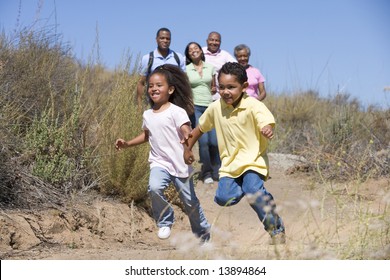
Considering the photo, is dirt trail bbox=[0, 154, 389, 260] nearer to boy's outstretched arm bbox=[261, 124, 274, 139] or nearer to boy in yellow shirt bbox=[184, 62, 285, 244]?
boy in yellow shirt bbox=[184, 62, 285, 244]

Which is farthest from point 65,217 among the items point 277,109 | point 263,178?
point 277,109

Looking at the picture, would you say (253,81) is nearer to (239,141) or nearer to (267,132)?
(239,141)

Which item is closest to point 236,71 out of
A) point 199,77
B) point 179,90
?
point 179,90

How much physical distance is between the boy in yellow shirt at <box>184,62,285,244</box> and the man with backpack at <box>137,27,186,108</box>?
2.95 meters

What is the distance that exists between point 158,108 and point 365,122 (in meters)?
7.52

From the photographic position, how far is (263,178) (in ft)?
20.5

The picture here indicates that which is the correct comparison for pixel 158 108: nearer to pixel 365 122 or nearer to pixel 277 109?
pixel 365 122

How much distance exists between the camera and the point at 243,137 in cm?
627

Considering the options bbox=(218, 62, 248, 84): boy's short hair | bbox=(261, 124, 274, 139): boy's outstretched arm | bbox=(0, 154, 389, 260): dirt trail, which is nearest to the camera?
bbox=(0, 154, 389, 260): dirt trail

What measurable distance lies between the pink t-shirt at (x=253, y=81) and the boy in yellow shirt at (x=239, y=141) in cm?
353

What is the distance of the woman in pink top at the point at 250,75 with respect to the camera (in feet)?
32.1

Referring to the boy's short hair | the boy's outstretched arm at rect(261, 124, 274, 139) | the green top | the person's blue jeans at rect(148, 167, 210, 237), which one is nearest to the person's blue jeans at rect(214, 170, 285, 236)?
the person's blue jeans at rect(148, 167, 210, 237)

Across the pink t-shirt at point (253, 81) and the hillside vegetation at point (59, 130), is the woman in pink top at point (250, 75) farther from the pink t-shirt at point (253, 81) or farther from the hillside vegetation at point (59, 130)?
the hillside vegetation at point (59, 130)

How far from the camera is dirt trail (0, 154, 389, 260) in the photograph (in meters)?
A: 4.86
